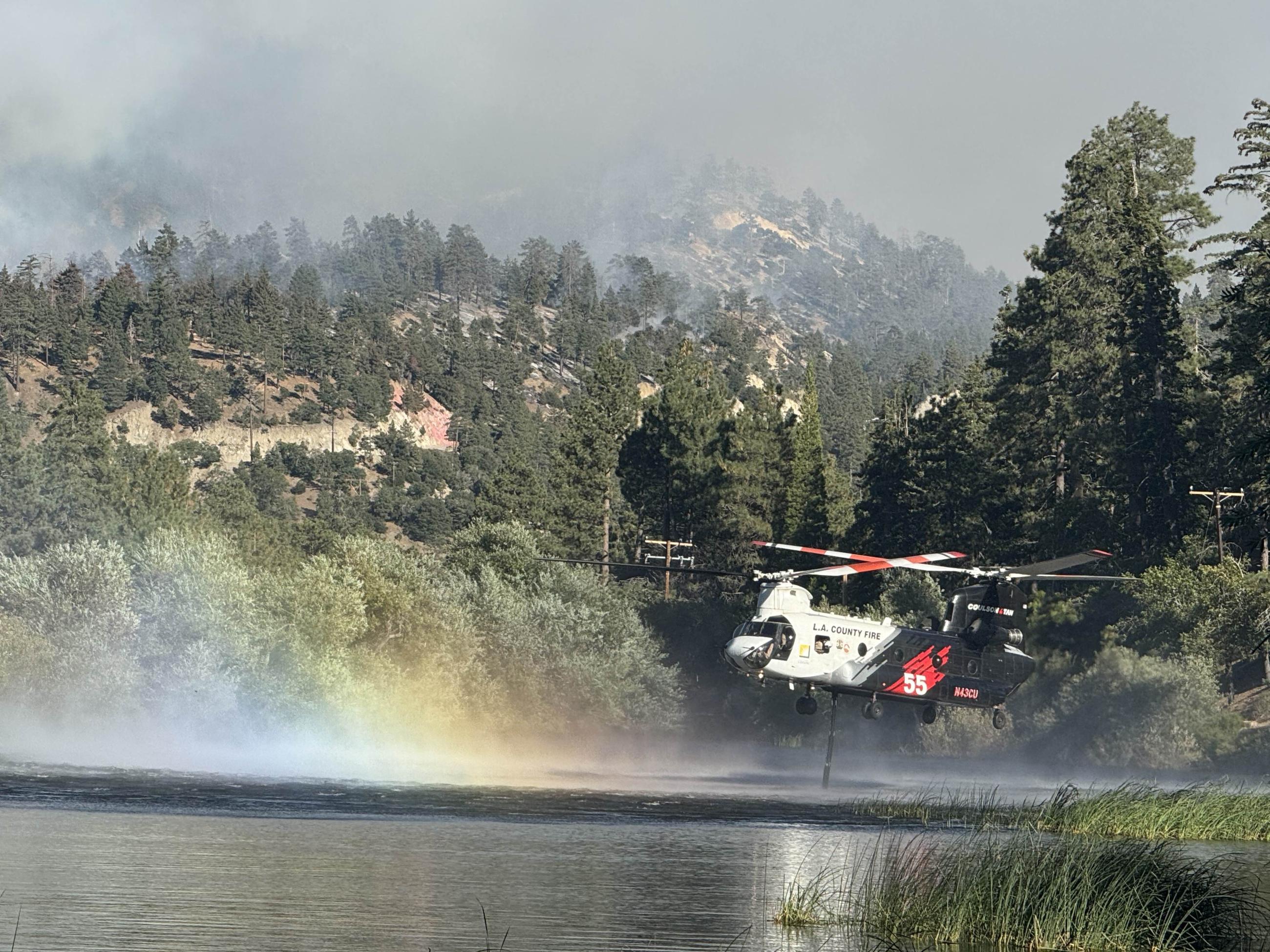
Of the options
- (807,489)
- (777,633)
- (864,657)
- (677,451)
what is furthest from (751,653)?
(677,451)

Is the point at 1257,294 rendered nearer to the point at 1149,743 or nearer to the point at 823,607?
the point at 1149,743

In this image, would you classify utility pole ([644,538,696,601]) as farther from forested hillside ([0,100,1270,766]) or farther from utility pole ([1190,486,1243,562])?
utility pole ([1190,486,1243,562])

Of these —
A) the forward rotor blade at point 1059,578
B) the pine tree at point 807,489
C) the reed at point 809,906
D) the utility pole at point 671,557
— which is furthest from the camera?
the pine tree at point 807,489

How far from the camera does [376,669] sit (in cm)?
8800

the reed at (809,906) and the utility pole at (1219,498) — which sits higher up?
the utility pole at (1219,498)

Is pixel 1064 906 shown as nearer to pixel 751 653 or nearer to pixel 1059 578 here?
pixel 1059 578

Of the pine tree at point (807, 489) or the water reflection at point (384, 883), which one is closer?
the water reflection at point (384, 883)

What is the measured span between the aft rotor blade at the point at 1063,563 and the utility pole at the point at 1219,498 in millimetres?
27152

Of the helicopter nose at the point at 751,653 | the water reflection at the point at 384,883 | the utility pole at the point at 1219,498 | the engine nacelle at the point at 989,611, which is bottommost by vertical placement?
the water reflection at the point at 384,883

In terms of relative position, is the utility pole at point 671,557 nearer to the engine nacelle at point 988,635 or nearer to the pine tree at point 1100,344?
the pine tree at point 1100,344

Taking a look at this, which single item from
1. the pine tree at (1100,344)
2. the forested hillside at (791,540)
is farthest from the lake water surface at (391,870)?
the pine tree at (1100,344)

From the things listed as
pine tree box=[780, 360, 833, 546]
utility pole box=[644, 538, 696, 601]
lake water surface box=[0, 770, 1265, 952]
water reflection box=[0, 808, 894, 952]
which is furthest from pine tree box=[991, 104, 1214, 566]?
water reflection box=[0, 808, 894, 952]

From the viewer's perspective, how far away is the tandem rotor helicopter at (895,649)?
168 ft

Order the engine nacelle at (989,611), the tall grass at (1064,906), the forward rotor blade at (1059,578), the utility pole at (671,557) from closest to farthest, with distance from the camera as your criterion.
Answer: the tall grass at (1064,906)
the forward rotor blade at (1059,578)
the engine nacelle at (989,611)
the utility pole at (671,557)
